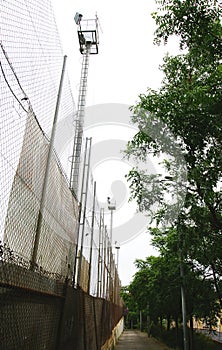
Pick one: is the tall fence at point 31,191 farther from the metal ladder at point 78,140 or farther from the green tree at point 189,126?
the green tree at point 189,126

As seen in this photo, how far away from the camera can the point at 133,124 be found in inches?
314

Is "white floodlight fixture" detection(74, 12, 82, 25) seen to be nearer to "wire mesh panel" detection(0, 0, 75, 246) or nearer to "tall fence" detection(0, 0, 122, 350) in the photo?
"tall fence" detection(0, 0, 122, 350)

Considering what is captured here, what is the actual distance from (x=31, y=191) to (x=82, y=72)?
5.15 metres

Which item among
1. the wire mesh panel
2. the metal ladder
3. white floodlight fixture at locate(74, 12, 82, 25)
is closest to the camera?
the wire mesh panel

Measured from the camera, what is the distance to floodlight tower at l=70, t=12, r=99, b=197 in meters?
6.24

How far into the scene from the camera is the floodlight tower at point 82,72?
624 centimetres

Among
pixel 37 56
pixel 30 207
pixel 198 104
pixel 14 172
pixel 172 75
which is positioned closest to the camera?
pixel 14 172

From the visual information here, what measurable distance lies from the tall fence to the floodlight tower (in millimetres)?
1253

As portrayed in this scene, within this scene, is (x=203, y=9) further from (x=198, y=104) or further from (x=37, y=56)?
(x=37, y=56)

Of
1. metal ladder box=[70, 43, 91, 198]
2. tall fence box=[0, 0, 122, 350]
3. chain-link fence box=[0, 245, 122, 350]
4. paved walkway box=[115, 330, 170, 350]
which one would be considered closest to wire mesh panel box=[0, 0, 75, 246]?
tall fence box=[0, 0, 122, 350]

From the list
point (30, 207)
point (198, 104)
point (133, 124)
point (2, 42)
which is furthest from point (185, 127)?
point (2, 42)

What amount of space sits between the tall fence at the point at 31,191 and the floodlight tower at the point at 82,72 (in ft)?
4.11

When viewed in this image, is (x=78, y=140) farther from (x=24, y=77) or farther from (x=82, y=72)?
(x=24, y=77)

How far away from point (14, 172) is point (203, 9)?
12.9 ft
